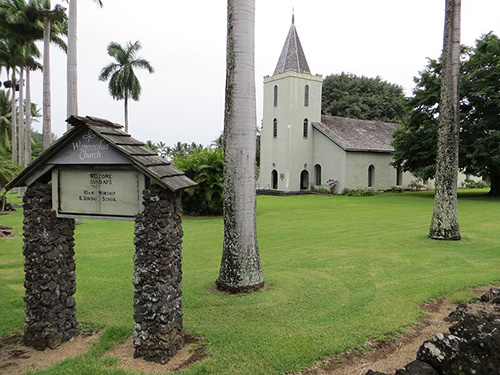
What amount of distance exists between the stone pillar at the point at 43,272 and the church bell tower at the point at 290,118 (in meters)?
30.2

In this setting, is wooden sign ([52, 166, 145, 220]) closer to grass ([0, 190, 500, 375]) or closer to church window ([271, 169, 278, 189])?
grass ([0, 190, 500, 375])

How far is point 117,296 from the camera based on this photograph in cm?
720

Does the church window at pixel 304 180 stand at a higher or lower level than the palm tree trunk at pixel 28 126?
lower

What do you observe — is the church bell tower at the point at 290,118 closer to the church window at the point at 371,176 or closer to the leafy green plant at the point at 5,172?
the church window at the point at 371,176

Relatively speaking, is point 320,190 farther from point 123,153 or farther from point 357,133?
point 123,153

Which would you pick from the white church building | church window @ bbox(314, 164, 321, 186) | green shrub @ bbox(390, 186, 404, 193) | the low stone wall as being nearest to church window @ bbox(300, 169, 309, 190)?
the white church building

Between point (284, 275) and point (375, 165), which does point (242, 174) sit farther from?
point (375, 165)

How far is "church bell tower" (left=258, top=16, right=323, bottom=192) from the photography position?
35312mm

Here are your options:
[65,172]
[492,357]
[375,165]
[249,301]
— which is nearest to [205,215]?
[249,301]

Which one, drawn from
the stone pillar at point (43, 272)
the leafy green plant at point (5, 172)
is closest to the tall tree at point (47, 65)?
the leafy green plant at point (5, 172)

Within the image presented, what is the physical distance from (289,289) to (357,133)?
3266 centimetres

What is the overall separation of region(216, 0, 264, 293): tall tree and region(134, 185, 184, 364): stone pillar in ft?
8.13

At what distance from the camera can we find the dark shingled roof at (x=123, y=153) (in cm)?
492

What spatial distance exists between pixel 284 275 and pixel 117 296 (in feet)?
11.1
